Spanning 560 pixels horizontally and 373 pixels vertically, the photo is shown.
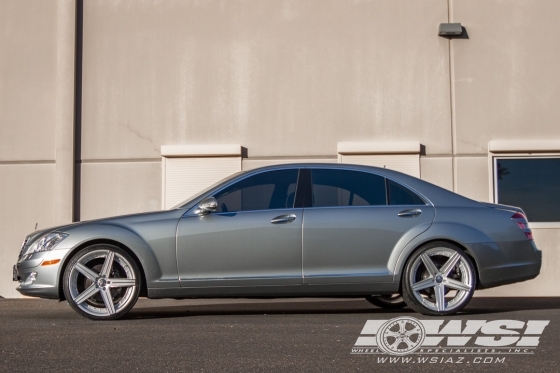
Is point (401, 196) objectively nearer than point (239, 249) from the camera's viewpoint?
No

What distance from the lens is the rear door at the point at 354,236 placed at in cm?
876

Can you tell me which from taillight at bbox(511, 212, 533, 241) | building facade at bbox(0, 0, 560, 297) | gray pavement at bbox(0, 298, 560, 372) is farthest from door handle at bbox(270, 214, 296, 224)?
building facade at bbox(0, 0, 560, 297)

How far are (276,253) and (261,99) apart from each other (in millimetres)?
5697

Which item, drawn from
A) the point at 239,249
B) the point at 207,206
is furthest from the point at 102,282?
the point at 239,249

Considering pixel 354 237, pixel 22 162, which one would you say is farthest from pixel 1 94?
pixel 354 237

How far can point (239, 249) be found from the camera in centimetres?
870

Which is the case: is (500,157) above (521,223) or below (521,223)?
above

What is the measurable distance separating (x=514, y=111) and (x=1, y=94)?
794 centimetres

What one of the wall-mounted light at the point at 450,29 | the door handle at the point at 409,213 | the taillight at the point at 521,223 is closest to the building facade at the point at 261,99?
the wall-mounted light at the point at 450,29

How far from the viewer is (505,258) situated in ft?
29.4

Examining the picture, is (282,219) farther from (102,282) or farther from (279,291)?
(102,282)

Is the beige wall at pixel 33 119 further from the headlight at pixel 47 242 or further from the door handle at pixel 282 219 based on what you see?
the door handle at pixel 282 219

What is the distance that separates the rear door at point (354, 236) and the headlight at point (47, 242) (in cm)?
235

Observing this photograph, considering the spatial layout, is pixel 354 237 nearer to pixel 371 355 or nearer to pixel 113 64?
pixel 371 355
